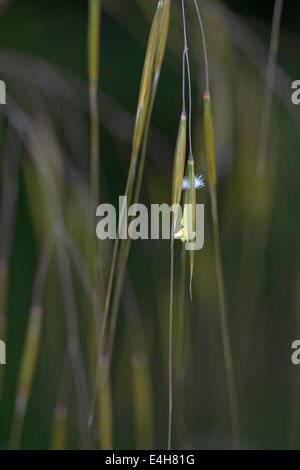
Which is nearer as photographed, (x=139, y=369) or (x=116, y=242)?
(x=116, y=242)

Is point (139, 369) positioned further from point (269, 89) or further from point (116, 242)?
point (269, 89)

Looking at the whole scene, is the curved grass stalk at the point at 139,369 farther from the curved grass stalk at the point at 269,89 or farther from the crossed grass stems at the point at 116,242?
the curved grass stalk at the point at 269,89

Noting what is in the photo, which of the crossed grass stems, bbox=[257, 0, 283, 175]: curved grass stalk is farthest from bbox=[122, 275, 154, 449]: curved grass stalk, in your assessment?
bbox=[257, 0, 283, 175]: curved grass stalk

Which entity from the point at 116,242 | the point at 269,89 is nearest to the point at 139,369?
the point at 116,242

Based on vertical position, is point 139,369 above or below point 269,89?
below

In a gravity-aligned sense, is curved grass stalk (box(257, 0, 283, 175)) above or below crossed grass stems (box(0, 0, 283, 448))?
above

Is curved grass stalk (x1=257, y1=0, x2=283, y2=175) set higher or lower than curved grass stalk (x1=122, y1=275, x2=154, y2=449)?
higher

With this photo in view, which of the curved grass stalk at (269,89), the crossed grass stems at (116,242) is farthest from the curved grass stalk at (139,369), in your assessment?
the curved grass stalk at (269,89)

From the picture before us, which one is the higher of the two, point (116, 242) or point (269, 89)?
point (269, 89)

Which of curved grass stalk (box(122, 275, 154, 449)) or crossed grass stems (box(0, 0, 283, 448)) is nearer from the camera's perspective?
crossed grass stems (box(0, 0, 283, 448))

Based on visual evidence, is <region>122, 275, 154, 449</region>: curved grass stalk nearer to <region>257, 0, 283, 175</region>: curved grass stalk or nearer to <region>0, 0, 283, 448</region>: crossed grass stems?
<region>0, 0, 283, 448</region>: crossed grass stems

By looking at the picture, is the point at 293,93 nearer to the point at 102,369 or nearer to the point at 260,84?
the point at 260,84
